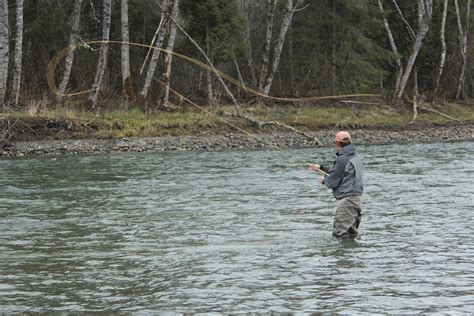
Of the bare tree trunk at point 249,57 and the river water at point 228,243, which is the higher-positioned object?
the bare tree trunk at point 249,57

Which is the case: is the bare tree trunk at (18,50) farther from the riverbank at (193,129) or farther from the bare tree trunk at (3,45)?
the riverbank at (193,129)

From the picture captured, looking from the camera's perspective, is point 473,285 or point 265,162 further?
point 265,162

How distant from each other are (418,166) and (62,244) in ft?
42.8

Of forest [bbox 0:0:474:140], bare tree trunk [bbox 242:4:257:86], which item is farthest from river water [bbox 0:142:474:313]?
bare tree trunk [bbox 242:4:257:86]

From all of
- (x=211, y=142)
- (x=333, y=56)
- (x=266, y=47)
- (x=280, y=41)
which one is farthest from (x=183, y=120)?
(x=333, y=56)

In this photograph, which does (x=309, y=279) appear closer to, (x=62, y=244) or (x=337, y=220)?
(x=337, y=220)

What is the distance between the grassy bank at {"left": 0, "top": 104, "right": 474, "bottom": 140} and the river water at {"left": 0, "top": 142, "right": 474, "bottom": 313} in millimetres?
7164

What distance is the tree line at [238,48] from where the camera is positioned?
33.1 metres

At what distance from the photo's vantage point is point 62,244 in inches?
463

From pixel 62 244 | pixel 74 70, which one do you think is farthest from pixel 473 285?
pixel 74 70

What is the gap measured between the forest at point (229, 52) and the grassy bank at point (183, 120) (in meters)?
0.77

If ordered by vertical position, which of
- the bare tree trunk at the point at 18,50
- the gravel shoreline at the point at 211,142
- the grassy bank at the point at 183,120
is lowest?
the gravel shoreline at the point at 211,142

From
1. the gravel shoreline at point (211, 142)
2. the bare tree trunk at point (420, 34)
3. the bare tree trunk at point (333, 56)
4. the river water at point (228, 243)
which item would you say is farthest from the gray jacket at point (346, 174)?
the bare tree trunk at point (333, 56)

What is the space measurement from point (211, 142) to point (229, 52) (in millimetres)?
7099
